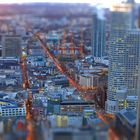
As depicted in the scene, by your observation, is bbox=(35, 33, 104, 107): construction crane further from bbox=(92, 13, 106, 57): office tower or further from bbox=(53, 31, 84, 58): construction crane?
bbox=(92, 13, 106, 57): office tower

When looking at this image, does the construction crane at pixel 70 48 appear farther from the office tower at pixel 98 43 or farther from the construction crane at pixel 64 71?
the office tower at pixel 98 43

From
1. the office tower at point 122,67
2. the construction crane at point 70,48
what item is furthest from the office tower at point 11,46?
the office tower at point 122,67

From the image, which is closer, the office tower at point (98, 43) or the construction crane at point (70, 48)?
the office tower at point (98, 43)

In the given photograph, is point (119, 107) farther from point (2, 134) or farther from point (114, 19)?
point (2, 134)

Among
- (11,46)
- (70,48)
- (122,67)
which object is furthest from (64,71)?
(122,67)

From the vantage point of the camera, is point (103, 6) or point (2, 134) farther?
point (103, 6)

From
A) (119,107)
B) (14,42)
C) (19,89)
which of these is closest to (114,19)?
(119,107)
